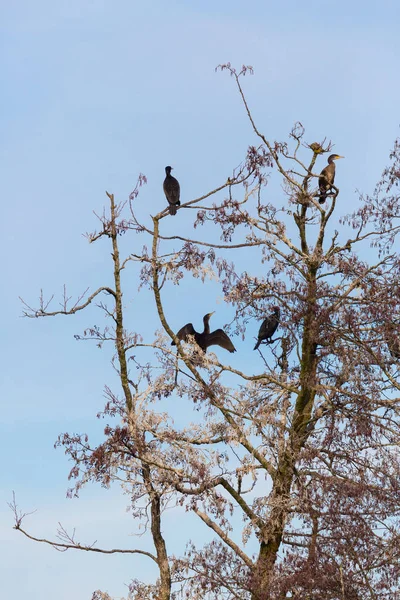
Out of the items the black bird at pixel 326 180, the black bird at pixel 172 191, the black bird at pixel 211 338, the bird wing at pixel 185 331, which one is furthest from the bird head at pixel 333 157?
the bird wing at pixel 185 331

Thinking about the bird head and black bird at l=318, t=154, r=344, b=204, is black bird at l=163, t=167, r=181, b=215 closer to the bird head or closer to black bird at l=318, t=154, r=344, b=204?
black bird at l=318, t=154, r=344, b=204

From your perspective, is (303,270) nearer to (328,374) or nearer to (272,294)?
(272,294)

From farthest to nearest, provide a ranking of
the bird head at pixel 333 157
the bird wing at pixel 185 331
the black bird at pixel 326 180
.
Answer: the bird head at pixel 333 157
the bird wing at pixel 185 331
the black bird at pixel 326 180

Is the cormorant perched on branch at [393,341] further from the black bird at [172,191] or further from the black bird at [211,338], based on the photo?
the black bird at [172,191]

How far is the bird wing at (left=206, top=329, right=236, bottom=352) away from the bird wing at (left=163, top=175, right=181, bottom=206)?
2.57 meters

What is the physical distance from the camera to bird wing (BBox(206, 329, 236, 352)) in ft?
56.0

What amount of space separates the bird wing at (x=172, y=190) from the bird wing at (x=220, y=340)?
257cm

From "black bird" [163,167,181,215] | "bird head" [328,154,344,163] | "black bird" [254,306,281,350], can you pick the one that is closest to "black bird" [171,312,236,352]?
"black bird" [254,306,281,350]

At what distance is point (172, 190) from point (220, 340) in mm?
3010

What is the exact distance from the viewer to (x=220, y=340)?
17.1 meters

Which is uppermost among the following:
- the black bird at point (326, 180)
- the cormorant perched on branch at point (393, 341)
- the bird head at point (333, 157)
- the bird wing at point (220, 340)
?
the bird head at point (333, 157)

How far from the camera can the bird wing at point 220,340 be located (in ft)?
56.0

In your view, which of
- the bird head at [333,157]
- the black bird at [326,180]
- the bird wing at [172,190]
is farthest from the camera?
the bird head at [333,157]

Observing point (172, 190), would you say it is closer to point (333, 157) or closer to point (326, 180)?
point (326, 180)
